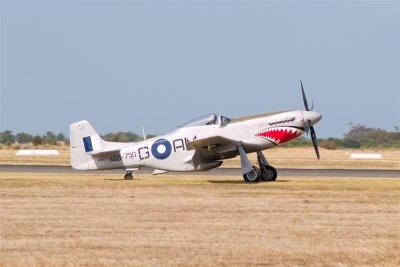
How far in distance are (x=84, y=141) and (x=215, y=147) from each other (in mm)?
4980

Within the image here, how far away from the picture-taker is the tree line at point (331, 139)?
283 ft

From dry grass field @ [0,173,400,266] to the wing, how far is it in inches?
133

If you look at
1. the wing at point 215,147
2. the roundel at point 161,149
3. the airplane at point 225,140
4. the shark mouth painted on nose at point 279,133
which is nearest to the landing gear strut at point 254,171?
the airplane at point 225,140

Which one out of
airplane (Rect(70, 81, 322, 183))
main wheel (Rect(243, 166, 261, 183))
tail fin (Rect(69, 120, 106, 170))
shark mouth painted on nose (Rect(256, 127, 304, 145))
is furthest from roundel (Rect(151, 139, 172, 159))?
shark mouth painted on nose (Rect(256, 127, 304, 145))

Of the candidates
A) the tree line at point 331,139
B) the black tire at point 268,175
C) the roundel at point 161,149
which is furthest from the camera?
the tree line at point 331,139

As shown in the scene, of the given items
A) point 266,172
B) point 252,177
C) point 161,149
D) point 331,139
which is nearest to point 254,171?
point 252,177

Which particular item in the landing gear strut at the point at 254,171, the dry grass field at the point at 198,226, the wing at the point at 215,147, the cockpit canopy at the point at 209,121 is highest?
the cockpit canopy at the point at 209,121

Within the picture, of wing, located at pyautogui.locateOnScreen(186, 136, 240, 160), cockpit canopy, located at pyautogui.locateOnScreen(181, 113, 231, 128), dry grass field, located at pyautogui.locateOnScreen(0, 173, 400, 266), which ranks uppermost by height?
cockpit canopy, located at pyautogui.locateOnScreen(181, 113, 231, 128)

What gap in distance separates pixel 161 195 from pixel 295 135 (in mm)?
8076

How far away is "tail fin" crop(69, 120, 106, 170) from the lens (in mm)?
30734

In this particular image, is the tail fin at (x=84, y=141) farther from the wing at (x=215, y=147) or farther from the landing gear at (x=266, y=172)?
the landing gear at (x=266, y=172)

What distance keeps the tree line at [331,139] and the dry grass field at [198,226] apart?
5647 cm

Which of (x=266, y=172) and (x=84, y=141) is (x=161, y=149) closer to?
(x=84, y=141)

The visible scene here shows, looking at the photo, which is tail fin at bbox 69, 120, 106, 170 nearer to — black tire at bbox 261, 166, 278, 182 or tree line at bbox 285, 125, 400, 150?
black tire at bbox 261, 166, 278, 182
